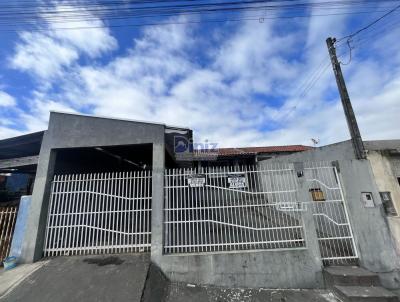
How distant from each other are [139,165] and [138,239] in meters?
5.92

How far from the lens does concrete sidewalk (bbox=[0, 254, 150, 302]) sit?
341 centimetres

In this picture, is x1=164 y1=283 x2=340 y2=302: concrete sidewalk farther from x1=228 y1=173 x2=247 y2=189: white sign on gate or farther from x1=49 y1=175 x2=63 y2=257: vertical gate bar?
x1=49 y1=175 x2=63 y2=257: vertical gate bar

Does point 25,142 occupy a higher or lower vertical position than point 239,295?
higher

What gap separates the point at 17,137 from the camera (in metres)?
5.67

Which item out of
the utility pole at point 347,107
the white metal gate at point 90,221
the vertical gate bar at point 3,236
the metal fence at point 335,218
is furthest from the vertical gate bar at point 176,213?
the vertical gate bar at point 3,236

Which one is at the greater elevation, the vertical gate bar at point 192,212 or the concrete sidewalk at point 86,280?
the vertical gate bar at point 192,212

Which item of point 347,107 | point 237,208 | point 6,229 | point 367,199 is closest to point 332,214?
point 367,199

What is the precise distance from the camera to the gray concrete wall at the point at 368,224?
398cm

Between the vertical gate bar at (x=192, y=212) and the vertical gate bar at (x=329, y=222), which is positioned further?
the vertical gate bar at (x=329, y=222)

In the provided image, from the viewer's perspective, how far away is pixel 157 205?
453 centimetres

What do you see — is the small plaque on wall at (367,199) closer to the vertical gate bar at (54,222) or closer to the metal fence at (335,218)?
the metal fence at (335,218)

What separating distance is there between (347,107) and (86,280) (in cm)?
750

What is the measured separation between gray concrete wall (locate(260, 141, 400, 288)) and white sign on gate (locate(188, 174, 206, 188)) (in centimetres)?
367

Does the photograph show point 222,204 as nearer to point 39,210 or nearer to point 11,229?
point 39,210
